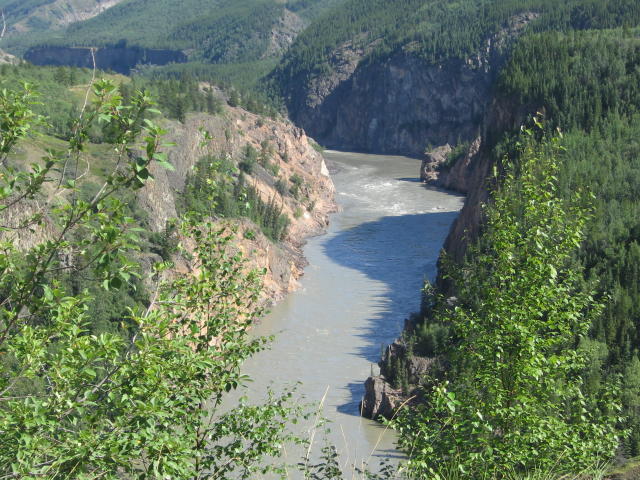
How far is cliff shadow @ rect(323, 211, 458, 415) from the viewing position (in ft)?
186

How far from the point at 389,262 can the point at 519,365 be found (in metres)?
61.2

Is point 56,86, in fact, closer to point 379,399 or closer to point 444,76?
point 379,399

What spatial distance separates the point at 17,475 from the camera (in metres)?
10.6

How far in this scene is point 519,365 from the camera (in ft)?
53.6

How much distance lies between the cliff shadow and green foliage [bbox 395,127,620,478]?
89.9 ft

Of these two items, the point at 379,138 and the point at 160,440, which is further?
the point at 379,138

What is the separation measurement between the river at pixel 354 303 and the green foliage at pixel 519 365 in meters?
5.42

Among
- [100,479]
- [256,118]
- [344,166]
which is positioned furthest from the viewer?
[344,166]

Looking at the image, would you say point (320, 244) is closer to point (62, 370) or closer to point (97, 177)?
point (97, 177)

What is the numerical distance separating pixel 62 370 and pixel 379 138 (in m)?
183

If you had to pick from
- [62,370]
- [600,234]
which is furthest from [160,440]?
[600,234]

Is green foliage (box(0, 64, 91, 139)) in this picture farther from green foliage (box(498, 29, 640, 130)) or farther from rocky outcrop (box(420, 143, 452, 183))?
rocky outcrop (box(420, 143, 452, 183))

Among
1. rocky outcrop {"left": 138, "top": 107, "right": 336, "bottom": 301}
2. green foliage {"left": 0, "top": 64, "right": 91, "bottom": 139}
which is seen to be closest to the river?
rocky outcrop {"left": 138, "top": 107, "right": 336, "bottom": 301}

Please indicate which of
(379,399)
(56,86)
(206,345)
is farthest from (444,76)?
(206,345)
